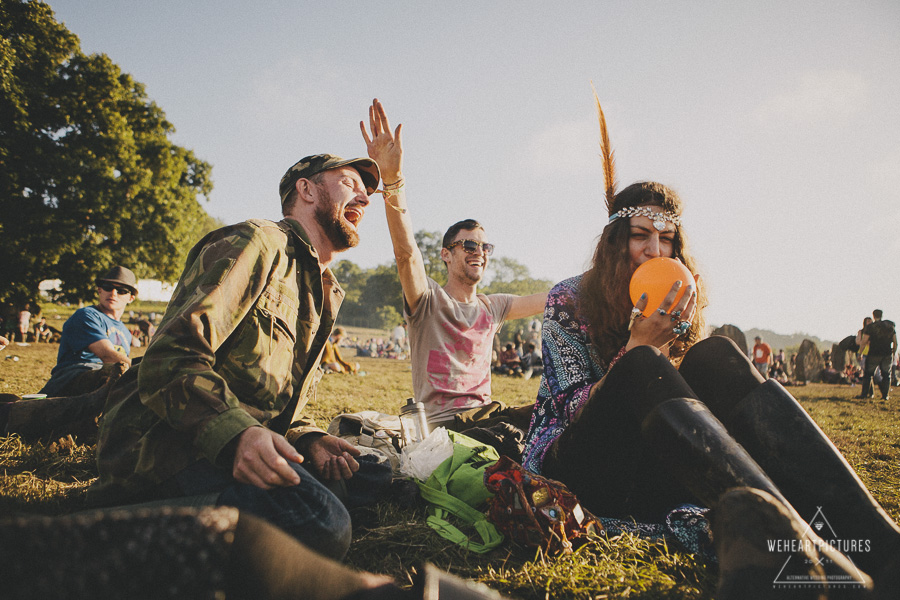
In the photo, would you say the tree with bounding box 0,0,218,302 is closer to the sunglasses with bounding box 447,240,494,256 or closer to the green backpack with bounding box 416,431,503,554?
the sunglasses with bounding box 447,240,494,256

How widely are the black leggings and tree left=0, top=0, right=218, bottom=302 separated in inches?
948

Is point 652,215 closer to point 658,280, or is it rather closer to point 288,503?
point 658,280

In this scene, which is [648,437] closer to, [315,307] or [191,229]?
[315,307]

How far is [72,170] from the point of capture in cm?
1948

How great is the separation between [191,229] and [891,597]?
28.0 meters

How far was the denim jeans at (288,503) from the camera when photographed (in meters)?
1.67

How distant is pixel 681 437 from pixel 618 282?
49.6 inches

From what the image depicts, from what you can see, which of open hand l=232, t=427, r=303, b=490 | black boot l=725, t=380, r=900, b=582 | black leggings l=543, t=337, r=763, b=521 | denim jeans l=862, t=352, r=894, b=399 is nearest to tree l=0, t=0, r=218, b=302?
open hand l=232, t=427, r=303, b=490

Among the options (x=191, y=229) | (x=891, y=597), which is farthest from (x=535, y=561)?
(x=191, y=229)

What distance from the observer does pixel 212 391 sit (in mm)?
1689

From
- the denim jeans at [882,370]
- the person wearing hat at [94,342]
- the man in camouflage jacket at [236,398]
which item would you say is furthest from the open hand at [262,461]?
the denim jeans at [882,370]

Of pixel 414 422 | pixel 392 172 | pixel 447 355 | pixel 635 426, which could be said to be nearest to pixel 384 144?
pixel 392 172

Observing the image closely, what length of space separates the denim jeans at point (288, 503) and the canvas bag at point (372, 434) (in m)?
1.41

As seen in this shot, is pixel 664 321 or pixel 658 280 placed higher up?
pixel 658 280
